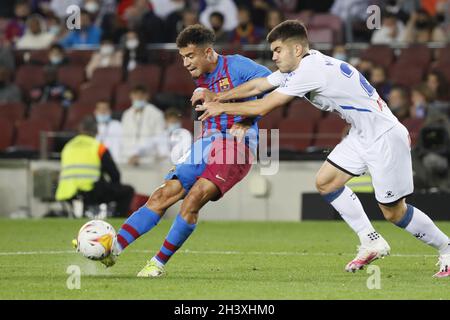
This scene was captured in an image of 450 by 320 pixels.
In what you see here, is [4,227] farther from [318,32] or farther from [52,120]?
[318,32]

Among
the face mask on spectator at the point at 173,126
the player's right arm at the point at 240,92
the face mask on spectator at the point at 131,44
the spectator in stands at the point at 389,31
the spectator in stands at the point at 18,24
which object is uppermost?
the spectator in stands at the point at 18,24

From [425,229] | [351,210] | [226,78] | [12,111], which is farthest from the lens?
[12,111]

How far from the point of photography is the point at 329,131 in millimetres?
18344

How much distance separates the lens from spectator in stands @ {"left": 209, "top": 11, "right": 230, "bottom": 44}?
20.6 m

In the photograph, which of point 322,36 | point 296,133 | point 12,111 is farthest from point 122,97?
point 322,36

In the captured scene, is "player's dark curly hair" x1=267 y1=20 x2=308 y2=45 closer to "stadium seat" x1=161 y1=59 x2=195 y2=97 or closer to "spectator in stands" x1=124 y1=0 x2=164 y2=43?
"stadium seat" x1=161 y1=59 x2=195 y2=97

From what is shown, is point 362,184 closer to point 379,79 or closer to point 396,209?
point 379,79

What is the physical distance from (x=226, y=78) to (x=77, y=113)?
34.6 feet

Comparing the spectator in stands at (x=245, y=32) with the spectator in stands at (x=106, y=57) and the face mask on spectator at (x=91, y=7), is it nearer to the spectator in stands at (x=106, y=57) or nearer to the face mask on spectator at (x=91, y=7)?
the spectator in stands at (x=106, y=57)

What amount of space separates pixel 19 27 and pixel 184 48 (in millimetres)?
14316

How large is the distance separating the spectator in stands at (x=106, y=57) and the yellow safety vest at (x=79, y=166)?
3.86 metres

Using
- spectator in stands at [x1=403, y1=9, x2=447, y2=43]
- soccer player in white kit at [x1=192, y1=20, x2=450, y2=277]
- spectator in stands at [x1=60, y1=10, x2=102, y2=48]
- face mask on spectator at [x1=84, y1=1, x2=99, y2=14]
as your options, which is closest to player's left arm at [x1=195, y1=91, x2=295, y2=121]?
soccer player in white kit at [x1=192, y1=20, x2=450, y2=277]

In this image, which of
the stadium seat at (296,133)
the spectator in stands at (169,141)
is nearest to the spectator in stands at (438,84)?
the stadium seat at (296,133)

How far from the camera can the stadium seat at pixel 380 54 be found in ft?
64.4
